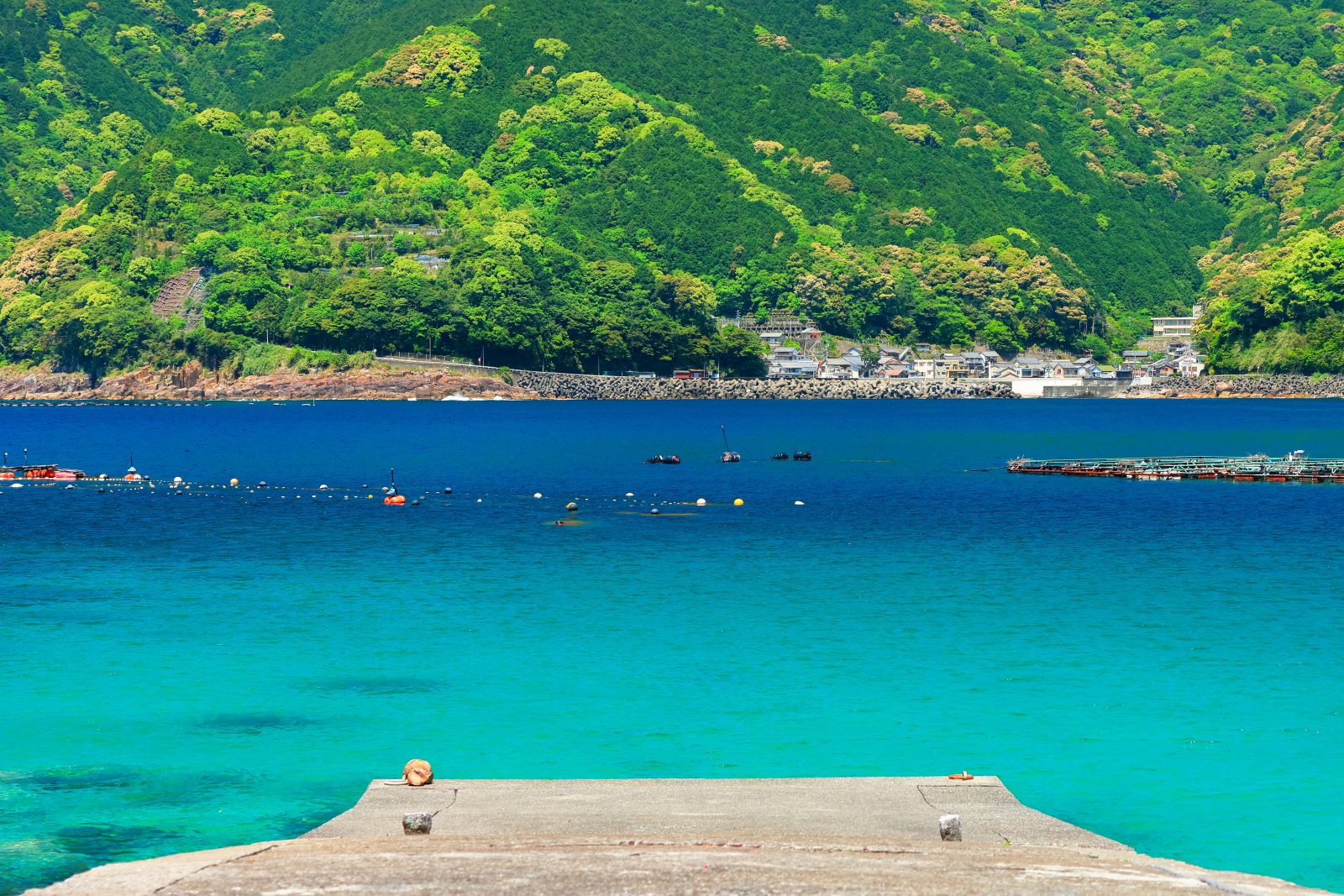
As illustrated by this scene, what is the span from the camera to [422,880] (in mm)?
20891

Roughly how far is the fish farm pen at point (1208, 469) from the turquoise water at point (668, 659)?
17.9 meters

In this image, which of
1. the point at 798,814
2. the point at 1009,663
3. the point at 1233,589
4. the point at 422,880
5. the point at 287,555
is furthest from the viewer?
the point at 287,555

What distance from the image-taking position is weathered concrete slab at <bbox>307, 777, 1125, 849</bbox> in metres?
24.7

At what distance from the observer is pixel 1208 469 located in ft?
406

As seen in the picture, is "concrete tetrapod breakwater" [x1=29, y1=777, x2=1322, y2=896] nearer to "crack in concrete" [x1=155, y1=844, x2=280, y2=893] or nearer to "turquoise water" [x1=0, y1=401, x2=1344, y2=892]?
"crack in concrete" [x1=155, y1=844, x2=280, y2=893]

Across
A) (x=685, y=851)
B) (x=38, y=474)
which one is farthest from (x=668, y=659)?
(x=38, y=474)

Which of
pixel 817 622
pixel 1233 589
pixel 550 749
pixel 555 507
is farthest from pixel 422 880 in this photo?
pixel 555 507

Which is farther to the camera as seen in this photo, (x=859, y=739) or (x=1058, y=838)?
(x=859, y=739)

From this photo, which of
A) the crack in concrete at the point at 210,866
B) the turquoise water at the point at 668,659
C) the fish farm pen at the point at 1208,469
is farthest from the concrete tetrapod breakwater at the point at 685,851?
the fish farm pen at the point at 1208,469

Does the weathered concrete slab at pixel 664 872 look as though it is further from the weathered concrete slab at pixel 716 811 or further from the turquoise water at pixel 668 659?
the turquoise water at pixel 668 659

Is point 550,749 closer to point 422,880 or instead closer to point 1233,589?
point 422,880

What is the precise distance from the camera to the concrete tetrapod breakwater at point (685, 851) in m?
20.7

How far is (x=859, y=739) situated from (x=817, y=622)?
1747 cm

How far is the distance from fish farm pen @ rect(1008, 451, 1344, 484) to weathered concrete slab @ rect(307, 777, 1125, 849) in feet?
322
